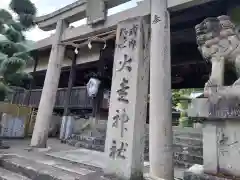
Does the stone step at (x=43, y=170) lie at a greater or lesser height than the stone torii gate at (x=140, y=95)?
lesser

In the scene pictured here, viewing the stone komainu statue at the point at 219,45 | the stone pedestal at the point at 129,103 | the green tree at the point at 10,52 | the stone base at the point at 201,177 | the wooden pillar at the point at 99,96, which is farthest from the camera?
the wooden pillar at the point at 99,96

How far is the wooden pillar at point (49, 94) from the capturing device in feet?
23.3

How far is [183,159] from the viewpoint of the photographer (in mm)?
5426

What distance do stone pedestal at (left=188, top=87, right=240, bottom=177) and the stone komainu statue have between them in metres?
0.23

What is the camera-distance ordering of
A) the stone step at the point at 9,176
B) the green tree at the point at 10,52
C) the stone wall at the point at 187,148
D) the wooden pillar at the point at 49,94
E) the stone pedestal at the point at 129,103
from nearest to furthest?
1. the stone pedestal at the point at 129,103
2. the stone step at the point at 9,176
3. the stone wall at the point at 187,148
4. the green tree at the point at 10,52
5. the wooden pillar at the point at 49,94

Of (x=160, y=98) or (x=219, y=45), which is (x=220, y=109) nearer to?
(x=219, y=45)

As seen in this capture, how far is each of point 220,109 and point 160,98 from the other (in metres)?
1.76

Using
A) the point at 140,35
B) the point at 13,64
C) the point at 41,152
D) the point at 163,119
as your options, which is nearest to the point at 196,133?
the point at 163,119

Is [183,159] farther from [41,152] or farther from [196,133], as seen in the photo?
[41,152]

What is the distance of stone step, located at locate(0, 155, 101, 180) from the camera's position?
12.9 feet

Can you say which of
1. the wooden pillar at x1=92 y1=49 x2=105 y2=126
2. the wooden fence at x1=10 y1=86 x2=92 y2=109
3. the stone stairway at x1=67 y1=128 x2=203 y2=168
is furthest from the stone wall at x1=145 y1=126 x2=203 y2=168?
the wooden fence at x1=10 y1=86 x2=92 y2=109

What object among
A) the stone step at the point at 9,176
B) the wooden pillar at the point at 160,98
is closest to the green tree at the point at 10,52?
the stone step at the point at 9,176

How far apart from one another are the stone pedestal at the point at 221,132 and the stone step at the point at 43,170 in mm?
1985

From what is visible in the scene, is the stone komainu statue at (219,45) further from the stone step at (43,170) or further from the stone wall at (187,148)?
the stone wall at (187,148)
